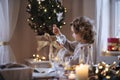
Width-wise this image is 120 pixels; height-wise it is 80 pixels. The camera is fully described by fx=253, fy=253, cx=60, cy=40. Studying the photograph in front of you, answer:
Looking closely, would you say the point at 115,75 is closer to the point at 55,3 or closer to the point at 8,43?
the point at 55,3

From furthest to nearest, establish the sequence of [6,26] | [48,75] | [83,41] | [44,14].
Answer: [6,26] → [44,14] → [83,41] → [48,75]

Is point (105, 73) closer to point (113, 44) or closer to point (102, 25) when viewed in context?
point (113, 44)

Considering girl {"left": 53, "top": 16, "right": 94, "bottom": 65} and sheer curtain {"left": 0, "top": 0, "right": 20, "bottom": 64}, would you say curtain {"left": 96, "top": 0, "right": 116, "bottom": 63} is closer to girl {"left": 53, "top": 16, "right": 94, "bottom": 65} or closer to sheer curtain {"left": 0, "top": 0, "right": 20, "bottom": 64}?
sheer curtain {"left": 0, "top": 0, "right": 20, "bottom": 64}

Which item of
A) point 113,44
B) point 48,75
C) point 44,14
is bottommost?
point 48,75

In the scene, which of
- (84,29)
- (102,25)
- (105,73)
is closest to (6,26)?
(102,25)

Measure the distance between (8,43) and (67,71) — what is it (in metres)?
2.02

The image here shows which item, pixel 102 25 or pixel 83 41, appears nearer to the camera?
pixel 83 41

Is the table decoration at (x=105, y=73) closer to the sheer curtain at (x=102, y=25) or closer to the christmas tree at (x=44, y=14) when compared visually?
the christmas tree at (x=44, y=14)

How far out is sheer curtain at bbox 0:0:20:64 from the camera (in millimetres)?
3695

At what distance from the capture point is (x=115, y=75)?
1593 millimetres

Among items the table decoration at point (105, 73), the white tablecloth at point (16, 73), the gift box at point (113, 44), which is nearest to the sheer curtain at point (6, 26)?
the gift box at point (113, 44)

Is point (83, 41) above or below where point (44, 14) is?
below

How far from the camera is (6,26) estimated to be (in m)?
3.73

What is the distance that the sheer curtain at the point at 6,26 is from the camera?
12.1 feet
